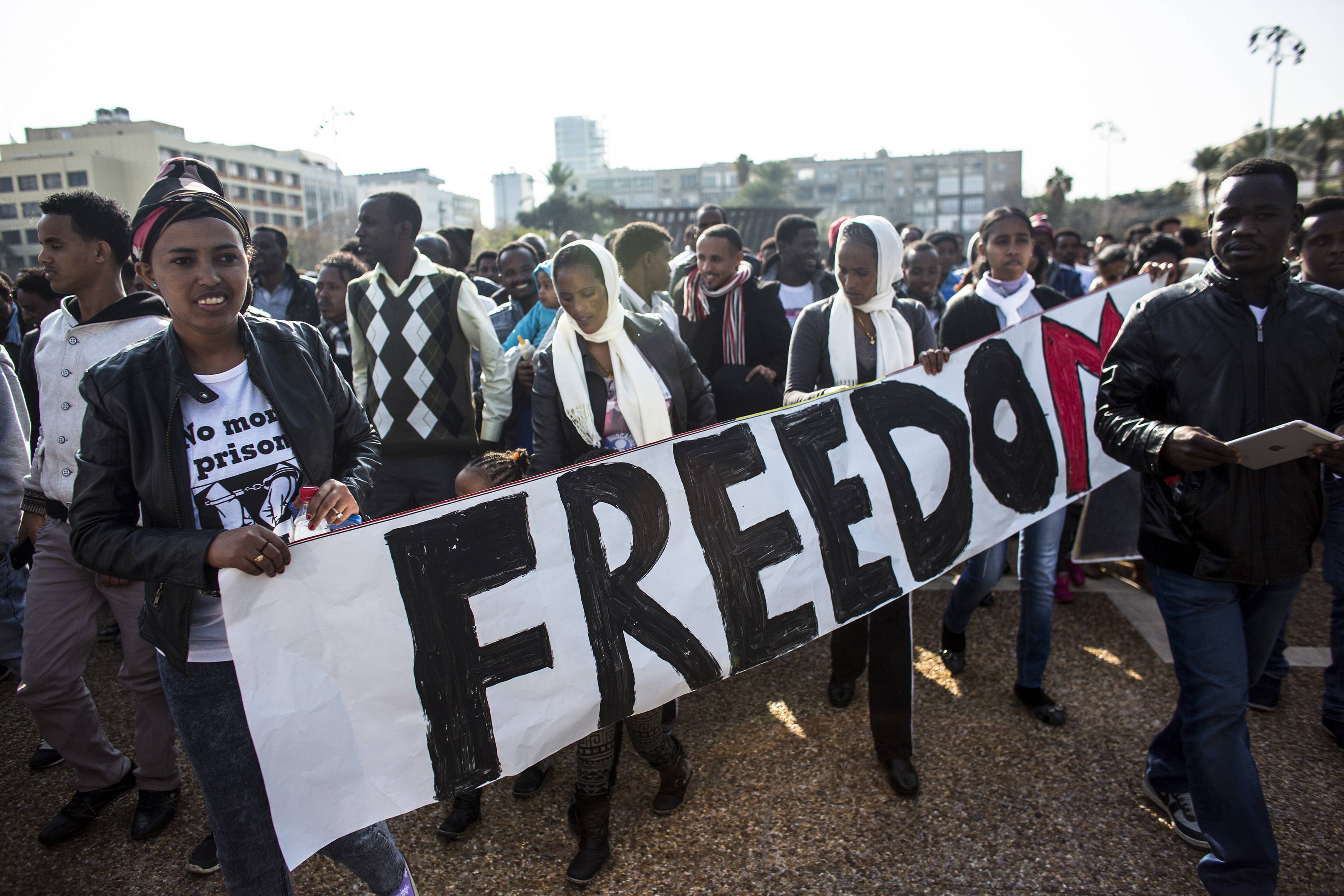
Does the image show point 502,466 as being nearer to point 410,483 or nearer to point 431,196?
point 410,483

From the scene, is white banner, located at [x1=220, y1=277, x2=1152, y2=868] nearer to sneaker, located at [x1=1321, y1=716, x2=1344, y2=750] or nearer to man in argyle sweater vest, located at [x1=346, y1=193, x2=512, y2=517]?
sneaker, located at [x1=1321, y1=716, x2=1344, y2=750]

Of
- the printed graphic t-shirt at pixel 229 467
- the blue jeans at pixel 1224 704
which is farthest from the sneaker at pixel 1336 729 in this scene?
the printed graphic t-shirt at pixel 229 467

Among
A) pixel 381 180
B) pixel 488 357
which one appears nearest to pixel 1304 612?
pixel 488 357

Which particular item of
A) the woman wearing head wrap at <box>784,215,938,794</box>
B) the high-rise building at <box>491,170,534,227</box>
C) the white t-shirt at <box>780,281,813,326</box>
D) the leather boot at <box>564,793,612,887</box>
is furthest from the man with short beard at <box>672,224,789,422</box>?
the high-rise building at <box>491,170,534,227</box>

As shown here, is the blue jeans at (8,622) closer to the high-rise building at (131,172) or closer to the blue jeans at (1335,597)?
the high-rise building at (131,172)

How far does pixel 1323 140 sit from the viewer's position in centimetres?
3184

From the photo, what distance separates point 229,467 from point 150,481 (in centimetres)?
17

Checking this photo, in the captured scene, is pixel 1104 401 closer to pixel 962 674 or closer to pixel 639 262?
pixel 962 674

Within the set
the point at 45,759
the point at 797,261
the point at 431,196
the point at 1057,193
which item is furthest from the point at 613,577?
the point at 431,196

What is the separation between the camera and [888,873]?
253 centimetres

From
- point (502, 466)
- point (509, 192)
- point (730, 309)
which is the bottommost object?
point (502, 466)

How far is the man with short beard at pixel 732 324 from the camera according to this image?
14.3ft

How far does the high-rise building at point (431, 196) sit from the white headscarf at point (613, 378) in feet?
331

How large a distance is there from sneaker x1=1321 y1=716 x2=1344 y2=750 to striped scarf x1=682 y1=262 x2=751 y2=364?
3135 millimetres
